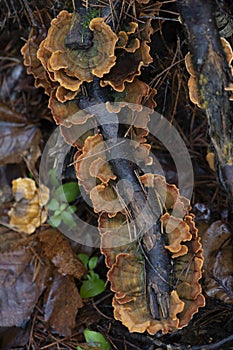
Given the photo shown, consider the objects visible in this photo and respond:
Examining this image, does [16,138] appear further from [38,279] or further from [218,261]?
[218,261]

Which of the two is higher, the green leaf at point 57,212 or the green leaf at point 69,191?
the green leaf at point 69,191

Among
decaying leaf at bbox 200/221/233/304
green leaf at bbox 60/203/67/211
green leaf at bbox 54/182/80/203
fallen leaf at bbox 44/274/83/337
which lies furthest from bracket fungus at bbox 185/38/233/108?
fallen leaf at bbox 44/274/83/337

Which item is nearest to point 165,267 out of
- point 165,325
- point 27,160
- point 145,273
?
point 145,273

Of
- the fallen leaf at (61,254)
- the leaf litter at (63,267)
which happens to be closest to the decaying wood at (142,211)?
the leaf litter at (63,267)

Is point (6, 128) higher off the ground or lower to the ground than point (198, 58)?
lower

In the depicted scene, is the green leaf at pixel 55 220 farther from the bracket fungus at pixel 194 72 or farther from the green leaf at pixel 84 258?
A: the bracket fungus at pixel 194 72

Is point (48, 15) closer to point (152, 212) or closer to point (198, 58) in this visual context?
point (198, 58)

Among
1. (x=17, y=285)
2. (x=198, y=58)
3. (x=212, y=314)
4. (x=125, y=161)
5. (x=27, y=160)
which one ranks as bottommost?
(x=212, y=314)
